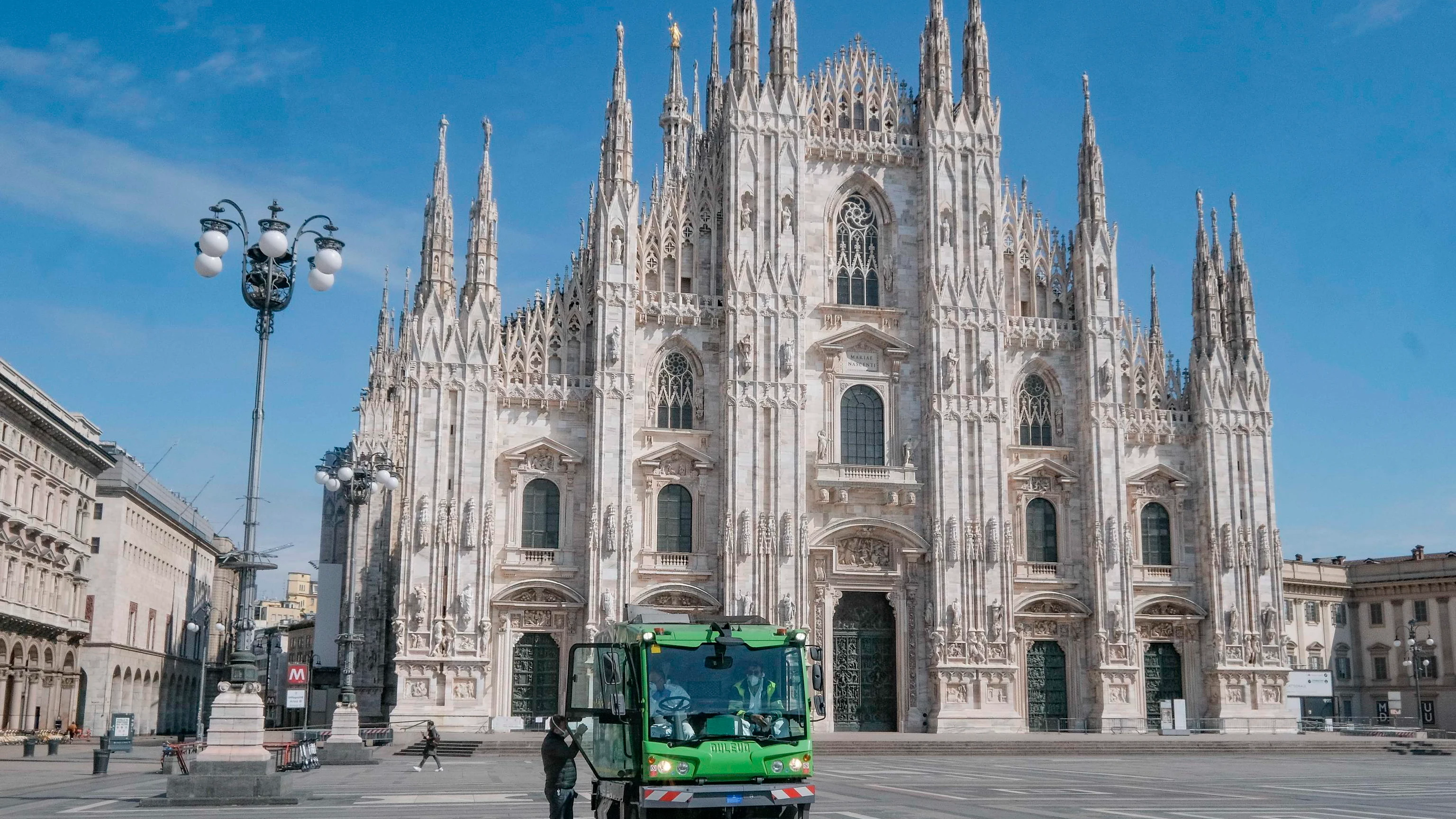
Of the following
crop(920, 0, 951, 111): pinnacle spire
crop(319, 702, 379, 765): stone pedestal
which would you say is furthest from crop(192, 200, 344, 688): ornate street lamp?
crop(920, 0, 951, 111): pinnacle spire

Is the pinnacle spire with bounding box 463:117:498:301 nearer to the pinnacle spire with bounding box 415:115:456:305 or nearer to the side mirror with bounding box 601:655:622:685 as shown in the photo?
the pinnacle spire with bounding box 415:115:456:305

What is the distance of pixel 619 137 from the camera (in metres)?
45.7

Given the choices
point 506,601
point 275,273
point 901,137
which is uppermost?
point 901,137

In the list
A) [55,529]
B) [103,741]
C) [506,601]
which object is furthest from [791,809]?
[55,529]

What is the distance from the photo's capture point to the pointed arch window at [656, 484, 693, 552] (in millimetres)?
44625

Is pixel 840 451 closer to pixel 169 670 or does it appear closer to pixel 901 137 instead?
pixel 901 137

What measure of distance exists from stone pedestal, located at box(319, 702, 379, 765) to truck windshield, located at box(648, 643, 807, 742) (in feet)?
58.9

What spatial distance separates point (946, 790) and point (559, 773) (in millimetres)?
10987

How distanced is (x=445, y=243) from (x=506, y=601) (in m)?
12.7

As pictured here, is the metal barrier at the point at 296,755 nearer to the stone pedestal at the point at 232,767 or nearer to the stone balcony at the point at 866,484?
the stone pedestal at the point at 232,767

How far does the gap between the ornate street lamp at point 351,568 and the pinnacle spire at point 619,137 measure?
12.2 meters

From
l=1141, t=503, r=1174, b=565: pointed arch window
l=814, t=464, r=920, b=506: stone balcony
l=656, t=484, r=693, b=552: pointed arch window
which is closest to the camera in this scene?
l=656, t=484, r=693, b=552: pointed arch window

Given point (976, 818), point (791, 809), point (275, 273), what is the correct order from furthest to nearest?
point (275, 273) → point (976, 818) → point (791, 809)

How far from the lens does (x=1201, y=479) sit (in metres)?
47.9
